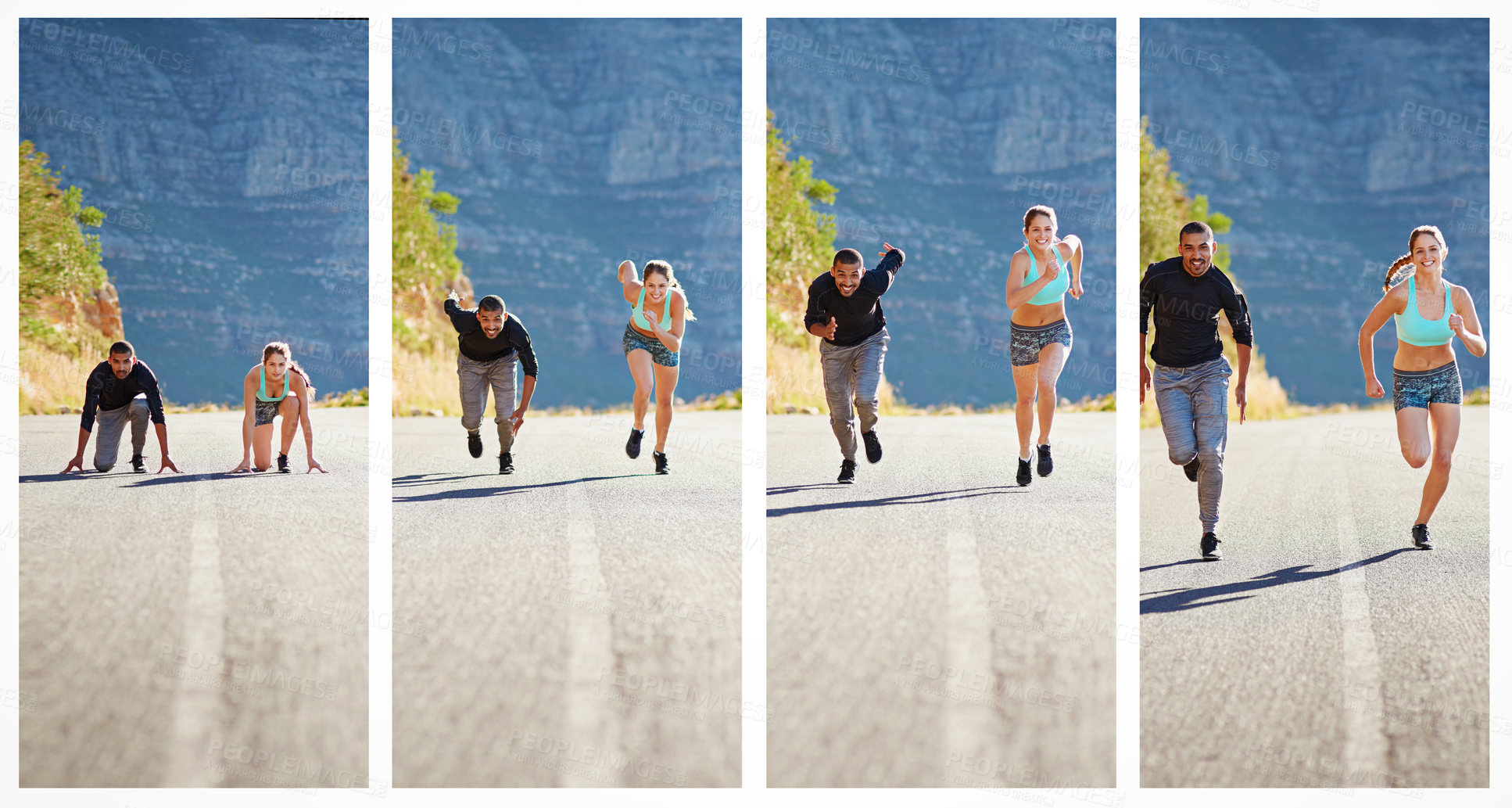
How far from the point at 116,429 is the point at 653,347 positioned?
2317mm

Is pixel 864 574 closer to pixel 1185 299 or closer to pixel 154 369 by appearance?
pixel 1185 299

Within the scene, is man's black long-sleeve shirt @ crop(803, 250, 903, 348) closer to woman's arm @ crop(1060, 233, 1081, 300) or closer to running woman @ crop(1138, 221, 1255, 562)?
woman's arm @ crop(1060, 233, 1081, 300)

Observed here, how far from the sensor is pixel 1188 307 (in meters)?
3.64

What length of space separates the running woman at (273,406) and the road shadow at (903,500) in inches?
82.2

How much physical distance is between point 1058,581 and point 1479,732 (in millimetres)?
1325

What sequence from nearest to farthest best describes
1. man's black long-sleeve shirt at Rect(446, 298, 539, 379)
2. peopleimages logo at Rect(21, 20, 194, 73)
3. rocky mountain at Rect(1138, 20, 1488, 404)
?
peopleimages logo at Rect(21, 20, 194, 73) < rocky mountain at Rect(1138, 20, 1488, 404) < man's black long-sleeve shirt at Rect(446, 298, 539, 379)

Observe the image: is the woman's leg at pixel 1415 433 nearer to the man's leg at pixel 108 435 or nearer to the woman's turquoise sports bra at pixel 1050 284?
the woman's turquoise sports bra at pixel 1050 284

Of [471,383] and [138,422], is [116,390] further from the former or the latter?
[471,383]

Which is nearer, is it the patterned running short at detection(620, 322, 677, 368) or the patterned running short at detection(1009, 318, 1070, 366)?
the patterned running short at detection(1009, 318, 1070, 366)

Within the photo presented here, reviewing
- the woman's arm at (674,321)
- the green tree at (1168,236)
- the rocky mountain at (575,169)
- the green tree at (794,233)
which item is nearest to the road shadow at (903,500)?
the woman's arm at (674,321)

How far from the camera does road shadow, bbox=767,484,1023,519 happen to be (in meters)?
4.03

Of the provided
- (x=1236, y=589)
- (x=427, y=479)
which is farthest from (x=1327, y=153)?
(x=427, y=479)

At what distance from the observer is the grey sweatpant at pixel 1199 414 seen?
3.64m

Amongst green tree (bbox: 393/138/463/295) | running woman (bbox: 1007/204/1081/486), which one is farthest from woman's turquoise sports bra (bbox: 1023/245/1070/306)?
green tree (bbox: 393/138/463/295)
